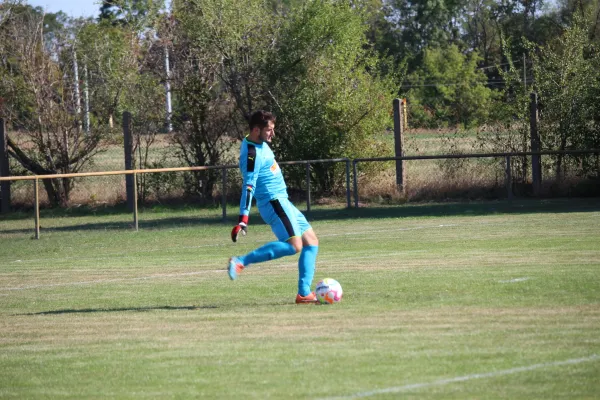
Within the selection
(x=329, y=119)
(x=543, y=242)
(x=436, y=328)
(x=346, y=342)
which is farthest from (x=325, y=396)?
(x=329, y=119)

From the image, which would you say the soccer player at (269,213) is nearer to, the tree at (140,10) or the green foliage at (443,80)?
the tree at (140,10)

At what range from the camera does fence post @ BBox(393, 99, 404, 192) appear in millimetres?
27578

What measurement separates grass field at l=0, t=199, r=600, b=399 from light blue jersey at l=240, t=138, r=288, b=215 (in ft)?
3.80

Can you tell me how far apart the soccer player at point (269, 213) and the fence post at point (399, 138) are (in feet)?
56.1

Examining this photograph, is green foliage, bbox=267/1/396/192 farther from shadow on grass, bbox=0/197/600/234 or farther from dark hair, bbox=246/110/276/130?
dark hair, bbox=246/110/276/130

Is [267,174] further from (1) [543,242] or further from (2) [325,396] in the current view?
(1) [543,242]

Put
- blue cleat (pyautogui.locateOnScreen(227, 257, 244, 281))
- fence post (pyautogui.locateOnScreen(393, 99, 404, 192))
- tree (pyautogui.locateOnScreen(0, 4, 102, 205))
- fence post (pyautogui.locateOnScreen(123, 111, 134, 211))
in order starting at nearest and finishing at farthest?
blue cleat (pyautogui.locateOnScreen(227, 257, 244, 281)) < fence post (pyautogui.locateOnScreen(393, 99, 404, 192)) < fence post (pyautogui.locateOnScreen(123, 111, 134, 211)) < tree (pyautogui.locateOnScreen(0, 4, 102, 205))

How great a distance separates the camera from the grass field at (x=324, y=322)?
22.3 ft

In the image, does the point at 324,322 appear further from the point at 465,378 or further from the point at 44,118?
the point at 44,118

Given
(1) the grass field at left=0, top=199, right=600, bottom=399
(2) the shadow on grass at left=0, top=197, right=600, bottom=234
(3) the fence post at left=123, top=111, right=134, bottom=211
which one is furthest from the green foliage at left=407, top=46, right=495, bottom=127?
(1) the grass field at left=0, top=199, right=600, bottom=399

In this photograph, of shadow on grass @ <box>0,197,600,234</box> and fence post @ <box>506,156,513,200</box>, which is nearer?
shadow on grass @ <box>0,197,600,234</box>

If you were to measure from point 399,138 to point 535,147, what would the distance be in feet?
12.6

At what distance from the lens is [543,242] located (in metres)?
15.8

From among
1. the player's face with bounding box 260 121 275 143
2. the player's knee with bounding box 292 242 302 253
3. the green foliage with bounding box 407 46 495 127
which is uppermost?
the green foliage with bounding box 407 46 495 127
